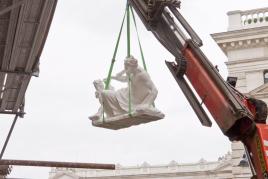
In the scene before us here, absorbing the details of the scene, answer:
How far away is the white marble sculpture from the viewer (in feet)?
29.6

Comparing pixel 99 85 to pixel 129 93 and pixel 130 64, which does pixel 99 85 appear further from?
pixel 130 64

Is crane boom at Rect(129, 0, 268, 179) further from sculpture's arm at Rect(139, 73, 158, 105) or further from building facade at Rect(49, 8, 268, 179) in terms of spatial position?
building facade at Rect(49, 8, 268, 179)

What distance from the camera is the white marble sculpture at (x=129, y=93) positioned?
9.01m

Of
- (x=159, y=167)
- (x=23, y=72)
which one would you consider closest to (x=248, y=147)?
(x=23, y=72)

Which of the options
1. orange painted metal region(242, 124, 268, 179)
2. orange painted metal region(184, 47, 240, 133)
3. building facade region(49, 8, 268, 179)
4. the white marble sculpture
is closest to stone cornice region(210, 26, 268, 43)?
building facade region(49, 8, 268, 179)

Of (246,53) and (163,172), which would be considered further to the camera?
(163,172)

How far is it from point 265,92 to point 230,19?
3.98 metres

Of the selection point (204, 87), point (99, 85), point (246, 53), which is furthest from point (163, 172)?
point (204, 87)

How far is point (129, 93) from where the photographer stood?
9.26m

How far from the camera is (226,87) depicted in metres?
7.27

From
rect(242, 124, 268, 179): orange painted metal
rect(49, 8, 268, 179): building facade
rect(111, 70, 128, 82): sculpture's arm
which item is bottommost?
rect(242, 124, 268, 179): orange painted metal

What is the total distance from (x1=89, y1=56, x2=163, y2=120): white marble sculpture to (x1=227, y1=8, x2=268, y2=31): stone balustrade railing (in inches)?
669

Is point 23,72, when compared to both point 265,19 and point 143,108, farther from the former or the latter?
point 265,19

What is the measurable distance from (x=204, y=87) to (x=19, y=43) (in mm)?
5766
